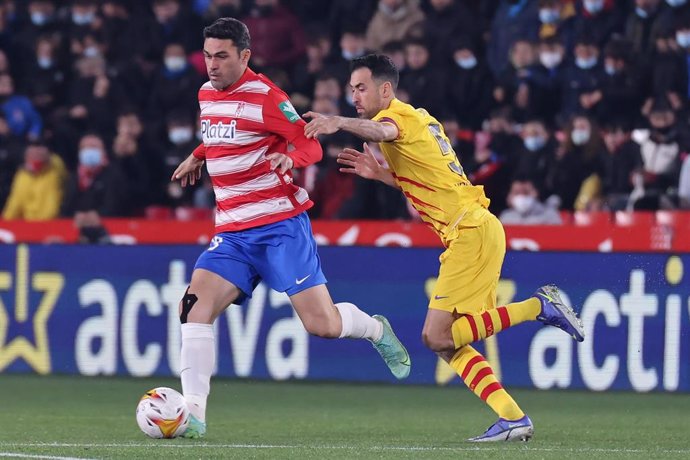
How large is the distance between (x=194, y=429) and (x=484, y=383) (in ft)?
5.22

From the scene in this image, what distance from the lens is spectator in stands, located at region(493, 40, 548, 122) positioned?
15.5 m

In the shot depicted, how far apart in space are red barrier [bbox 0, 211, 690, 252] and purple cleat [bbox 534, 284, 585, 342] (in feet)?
12.3

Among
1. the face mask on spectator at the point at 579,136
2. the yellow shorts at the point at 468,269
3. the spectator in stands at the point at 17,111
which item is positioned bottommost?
the yellow shorts at the point at 468,269

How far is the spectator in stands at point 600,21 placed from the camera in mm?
15922

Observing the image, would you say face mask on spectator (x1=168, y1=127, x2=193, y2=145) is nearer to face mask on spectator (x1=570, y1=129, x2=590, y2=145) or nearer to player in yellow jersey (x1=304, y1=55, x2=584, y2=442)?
face mask on spectator (x1=570, y1=129, x2=590, y2=145)

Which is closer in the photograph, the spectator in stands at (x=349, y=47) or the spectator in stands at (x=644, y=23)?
the spectator in stands at (x=644, y=23)

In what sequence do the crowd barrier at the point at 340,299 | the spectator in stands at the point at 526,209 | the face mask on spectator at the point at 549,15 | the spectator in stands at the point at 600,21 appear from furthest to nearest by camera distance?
the face mask on spectator at the point at 549,15 < the spectator in stands at the point at 600,21 < the spectator in stands at the point at 526,209 < the crowd barrier at the point at 340,299

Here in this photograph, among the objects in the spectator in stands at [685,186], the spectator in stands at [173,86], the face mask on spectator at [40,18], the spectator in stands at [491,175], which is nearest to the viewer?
the spectator in stands at [685,186]

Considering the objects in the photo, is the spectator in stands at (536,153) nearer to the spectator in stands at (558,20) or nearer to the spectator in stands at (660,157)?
the spectator in stands at (660,157)

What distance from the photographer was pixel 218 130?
8.27 metres

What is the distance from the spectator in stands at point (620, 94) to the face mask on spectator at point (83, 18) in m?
6.52

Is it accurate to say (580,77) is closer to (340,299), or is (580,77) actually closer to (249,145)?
(340,299)

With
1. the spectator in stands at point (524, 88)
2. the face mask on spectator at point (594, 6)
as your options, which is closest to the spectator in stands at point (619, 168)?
the spectator in stands at point (524, 88)

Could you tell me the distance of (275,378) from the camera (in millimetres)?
12391
